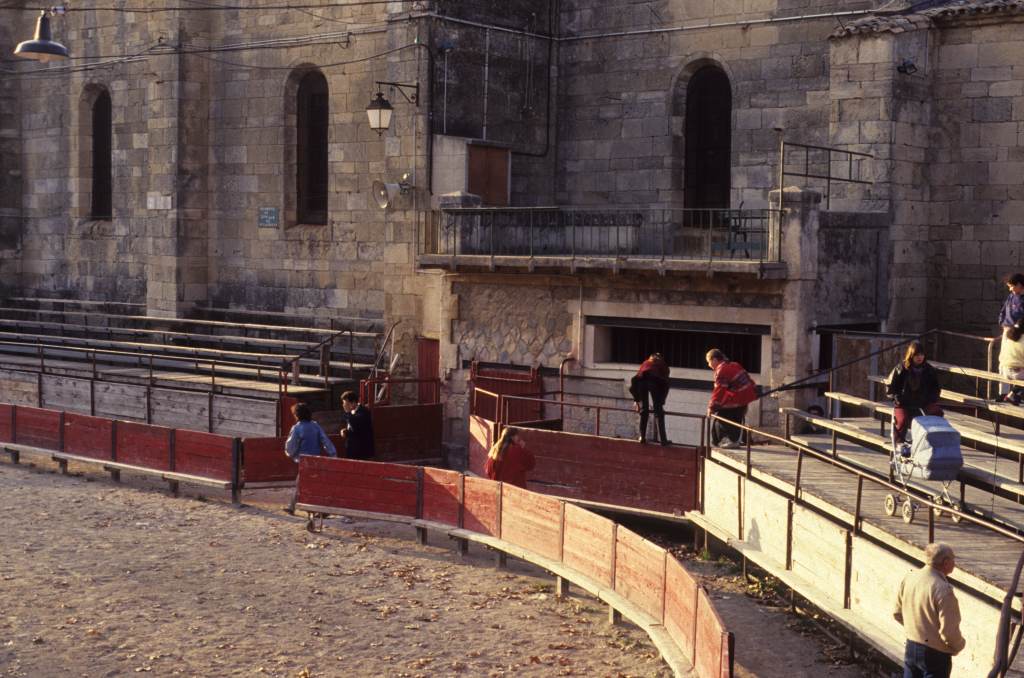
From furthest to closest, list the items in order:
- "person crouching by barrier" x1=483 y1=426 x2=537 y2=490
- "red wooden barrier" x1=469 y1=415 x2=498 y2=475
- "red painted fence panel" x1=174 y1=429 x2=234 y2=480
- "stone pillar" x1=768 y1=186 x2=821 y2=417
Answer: "red painted fence panel" x1=174 y1=429 x2=234 y2=480 → "red wooden barrier" x1=469 y1=415 x2=498 y2=475 → "stone pillar" x1=768 y1=186 x2=821 y2=417 → "person crouching by barrier" x1=483 y1=426 x2=537 y2=490

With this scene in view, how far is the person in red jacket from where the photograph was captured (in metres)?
18.1

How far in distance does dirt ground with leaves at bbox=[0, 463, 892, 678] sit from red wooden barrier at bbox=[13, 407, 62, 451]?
12.2ft

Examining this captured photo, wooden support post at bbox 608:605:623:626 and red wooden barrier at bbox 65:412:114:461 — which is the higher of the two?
red wooden barrier at bbox 65:412:114:461

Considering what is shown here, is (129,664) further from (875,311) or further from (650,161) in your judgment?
(650,161)

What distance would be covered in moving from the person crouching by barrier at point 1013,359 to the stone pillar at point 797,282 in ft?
12.1

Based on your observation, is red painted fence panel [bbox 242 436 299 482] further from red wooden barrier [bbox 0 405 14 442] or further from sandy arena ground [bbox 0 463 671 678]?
red wooden barrier [bbox 0 405 14 442]

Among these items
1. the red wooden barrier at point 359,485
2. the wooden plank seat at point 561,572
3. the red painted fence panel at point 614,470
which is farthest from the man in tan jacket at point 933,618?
the red wooden barrier at point 359,485

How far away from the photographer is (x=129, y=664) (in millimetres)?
13594

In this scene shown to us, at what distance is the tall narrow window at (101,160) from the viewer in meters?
33.8

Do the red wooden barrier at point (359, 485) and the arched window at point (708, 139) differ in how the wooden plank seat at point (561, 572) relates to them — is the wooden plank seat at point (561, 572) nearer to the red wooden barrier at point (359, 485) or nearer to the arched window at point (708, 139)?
the red wooden barrier at point (359, 485)

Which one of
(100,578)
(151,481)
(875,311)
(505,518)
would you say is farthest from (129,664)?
(875,311)

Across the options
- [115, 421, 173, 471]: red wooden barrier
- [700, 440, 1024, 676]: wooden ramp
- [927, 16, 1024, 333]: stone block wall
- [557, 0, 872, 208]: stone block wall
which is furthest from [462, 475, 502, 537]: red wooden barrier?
[557, 0, 872, 208]: stone block wall

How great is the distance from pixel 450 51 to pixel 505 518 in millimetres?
10907

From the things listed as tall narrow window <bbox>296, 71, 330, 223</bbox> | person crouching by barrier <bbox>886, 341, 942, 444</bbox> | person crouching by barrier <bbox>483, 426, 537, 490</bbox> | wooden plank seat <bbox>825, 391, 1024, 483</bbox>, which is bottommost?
person crouching by barrier <bbox>483, 426, 537, 490</bbox>
